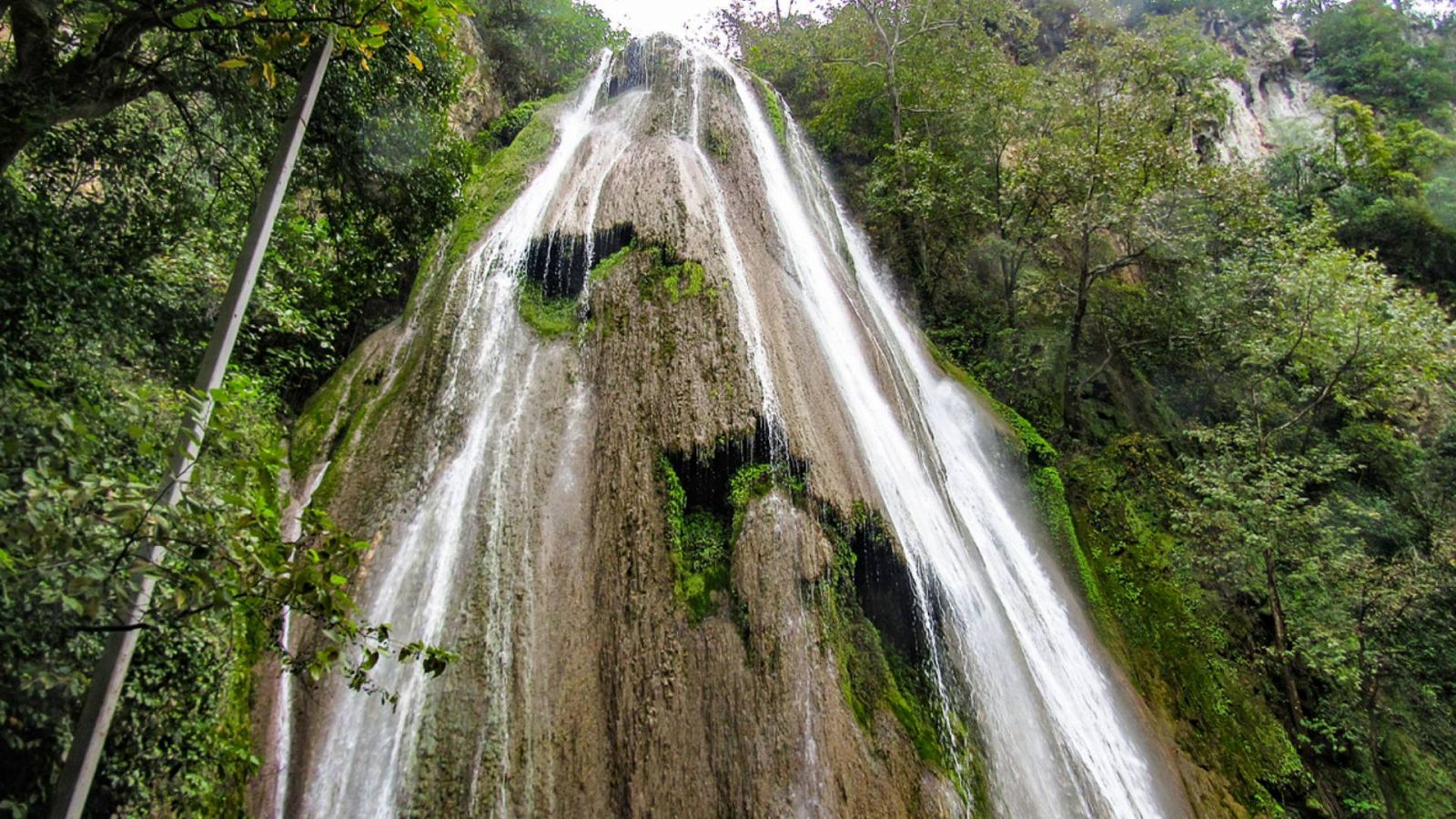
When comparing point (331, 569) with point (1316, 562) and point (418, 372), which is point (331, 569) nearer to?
point (418, 372)

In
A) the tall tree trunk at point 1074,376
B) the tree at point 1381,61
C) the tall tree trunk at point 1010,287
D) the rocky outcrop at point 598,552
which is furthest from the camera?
the tree at point 1381,61

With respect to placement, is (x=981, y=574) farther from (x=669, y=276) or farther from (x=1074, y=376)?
(x=1074, y=376)

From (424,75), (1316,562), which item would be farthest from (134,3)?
(1316,562)

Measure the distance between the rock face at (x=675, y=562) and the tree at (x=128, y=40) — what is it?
15.3 ft

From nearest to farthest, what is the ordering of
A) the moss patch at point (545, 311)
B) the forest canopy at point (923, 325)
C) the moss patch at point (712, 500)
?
the forest canopy at point (923, 325)
the moss patch at point (712, 500)
the moss patch at point (545, 311)

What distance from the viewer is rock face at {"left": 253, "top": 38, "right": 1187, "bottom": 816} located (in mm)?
6137

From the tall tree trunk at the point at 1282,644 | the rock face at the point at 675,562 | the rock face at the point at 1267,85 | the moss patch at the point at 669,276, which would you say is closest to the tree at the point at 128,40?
the rock face at the point at 675,562

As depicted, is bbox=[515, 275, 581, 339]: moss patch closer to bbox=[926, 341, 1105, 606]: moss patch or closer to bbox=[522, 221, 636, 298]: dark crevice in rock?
bbox=[522, 221, 636, 298]: dark crevice in rock

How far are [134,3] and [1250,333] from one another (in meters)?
15.9

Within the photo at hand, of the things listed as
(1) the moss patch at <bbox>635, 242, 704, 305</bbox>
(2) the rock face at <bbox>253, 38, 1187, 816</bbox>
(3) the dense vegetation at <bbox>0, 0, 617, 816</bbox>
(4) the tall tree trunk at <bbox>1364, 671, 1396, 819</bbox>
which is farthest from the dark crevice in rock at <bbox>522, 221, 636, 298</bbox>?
(4) the tall tree trunk at <bbox>1364, 671, 1396, 819</bbox>

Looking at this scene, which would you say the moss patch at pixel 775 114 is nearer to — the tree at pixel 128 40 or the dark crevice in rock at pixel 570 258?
the dark crevice in rock at pixel 570 258

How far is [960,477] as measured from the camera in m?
10.8

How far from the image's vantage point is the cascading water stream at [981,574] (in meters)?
7.23

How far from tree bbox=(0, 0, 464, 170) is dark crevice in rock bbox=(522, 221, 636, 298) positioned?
559 centimetres
